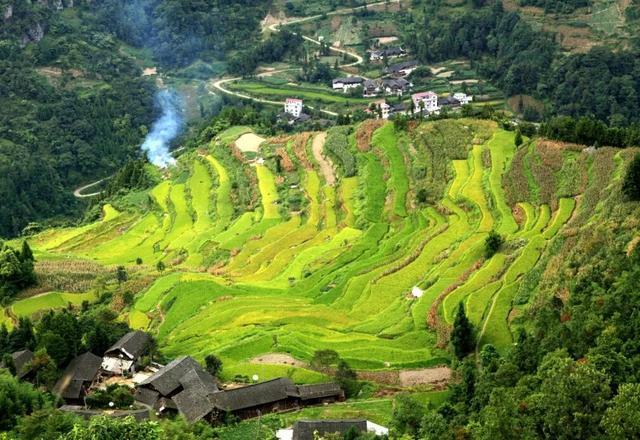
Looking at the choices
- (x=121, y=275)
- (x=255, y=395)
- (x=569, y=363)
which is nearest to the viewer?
(x=569, y=363)

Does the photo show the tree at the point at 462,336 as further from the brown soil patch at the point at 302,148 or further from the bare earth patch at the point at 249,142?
the bare earth patch at the point at 249,142

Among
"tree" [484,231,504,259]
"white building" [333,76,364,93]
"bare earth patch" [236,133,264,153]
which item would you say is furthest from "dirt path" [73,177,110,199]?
"tree" [484,231,504,259]

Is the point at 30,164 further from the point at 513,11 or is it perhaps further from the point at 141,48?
the point at 513,11

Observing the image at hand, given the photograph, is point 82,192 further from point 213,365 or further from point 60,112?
point 213,365

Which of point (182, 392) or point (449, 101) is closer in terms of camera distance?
point (182, 392)

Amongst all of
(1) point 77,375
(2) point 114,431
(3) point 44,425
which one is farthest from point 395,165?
(2) point 114,431

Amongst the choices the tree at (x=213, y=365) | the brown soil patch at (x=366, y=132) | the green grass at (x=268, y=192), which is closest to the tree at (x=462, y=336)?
the tree at (x=213, y=365)
